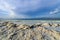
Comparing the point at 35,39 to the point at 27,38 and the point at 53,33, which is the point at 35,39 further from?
the point at 53,33

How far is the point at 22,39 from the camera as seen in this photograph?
16.4 meters

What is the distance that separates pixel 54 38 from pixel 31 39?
2.79m

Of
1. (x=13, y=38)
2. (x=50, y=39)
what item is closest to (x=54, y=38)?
(x=50, y=39)

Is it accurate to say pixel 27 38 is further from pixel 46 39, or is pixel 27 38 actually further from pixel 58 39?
pixel 58 39

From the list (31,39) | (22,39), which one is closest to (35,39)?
(31,39)

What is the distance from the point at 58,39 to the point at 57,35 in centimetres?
107

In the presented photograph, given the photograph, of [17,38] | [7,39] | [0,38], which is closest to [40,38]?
[17,38]

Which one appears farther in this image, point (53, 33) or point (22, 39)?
point (53, 33)

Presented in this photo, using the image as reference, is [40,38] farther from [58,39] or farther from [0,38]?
[0,38]

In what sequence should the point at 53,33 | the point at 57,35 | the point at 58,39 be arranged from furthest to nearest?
the point at 53,33 < the point at 57,35 < the point at 58,39

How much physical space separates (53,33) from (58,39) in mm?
2227

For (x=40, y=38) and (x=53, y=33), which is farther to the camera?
(x=53, y=33)

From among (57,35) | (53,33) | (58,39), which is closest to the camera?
(58,39)

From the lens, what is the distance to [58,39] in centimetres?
1546
